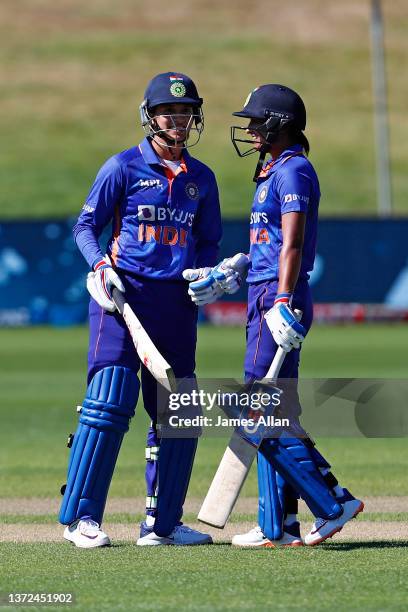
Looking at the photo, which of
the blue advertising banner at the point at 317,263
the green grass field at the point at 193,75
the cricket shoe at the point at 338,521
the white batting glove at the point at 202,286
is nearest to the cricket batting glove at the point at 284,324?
the white batting glove at the point at 202,286

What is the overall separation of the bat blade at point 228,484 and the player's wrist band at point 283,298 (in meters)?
0.62

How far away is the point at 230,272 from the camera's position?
634cm

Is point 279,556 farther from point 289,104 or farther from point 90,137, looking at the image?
point 90,137

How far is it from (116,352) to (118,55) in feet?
167

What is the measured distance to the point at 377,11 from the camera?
31406 millimetres

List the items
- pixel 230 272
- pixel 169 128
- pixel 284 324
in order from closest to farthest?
pixel 284 324 < pixel 230 272 < pixel 169 128

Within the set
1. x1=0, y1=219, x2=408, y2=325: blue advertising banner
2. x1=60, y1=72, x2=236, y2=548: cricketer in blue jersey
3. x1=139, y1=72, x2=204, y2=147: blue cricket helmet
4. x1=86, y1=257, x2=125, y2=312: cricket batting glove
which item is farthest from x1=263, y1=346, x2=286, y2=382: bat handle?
x1=0, y1=219, x2=408, y2=325: blue advertising banner

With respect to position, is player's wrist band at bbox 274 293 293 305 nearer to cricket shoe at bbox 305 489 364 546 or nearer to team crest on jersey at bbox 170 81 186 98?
cricket shoe at bbox 305 489 364 546

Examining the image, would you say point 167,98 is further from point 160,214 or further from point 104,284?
point 104,284

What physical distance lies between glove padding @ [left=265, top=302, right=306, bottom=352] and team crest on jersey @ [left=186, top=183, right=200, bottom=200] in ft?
2.64

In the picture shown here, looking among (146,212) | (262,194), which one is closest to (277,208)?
(262,194)

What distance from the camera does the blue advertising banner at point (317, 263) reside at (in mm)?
23562

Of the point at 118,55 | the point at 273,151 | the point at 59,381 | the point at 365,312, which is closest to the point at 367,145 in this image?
the point at 118,55

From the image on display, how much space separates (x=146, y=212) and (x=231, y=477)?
Answer: 1.27 meters
